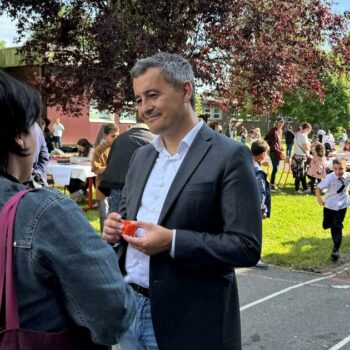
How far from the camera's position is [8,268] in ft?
3.91

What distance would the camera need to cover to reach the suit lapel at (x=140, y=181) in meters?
2.19

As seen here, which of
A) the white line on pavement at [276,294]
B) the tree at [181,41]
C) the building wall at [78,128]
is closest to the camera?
the white line on pavement at [276,294]

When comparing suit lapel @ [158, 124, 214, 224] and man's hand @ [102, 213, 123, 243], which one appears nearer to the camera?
suit lapel @ [158, 124, 214, 224]

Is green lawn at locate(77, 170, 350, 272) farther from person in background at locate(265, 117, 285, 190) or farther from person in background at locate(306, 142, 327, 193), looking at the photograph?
person in background at locate(265, 117, 285, 190)

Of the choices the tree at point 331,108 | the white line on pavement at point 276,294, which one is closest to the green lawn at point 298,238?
the white line on pavement at point 276,294

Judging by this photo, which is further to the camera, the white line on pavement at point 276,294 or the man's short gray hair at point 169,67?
the white line on pavement at point 276,294

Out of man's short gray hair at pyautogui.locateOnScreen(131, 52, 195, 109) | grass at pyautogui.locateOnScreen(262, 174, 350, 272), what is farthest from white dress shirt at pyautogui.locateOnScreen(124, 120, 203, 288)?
grass at pyautogui.locateOnScreen(262, 174, 350, 272)

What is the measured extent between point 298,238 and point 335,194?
1.46 metres

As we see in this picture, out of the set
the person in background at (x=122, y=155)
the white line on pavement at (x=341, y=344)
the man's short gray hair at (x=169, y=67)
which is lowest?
the white line on pavement at (x=341, y=344)

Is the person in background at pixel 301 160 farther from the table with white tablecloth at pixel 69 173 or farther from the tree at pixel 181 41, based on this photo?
the table with white tablecloth at pixel 69 173

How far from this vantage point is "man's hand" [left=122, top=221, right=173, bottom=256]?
6.09 feet

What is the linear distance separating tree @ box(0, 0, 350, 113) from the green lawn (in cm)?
254

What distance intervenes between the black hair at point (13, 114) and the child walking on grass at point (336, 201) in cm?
592

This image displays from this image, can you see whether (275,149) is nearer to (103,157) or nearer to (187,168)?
(103,157)
